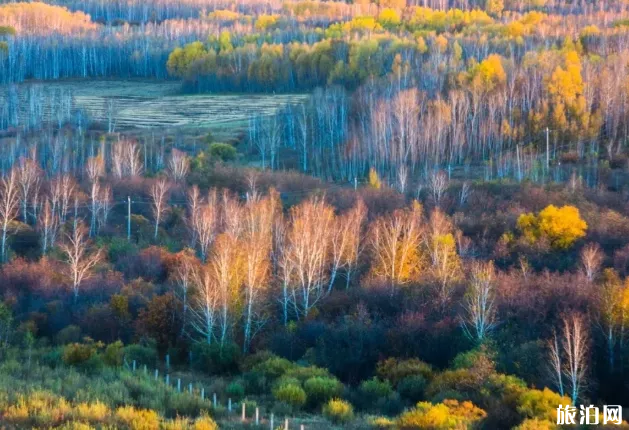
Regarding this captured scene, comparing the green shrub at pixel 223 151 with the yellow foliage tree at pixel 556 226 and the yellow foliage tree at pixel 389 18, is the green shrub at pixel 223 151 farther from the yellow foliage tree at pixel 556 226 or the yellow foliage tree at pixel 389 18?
the yellow foliage tree at pixel 389 18

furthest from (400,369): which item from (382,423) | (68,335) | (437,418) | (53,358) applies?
(68,335)

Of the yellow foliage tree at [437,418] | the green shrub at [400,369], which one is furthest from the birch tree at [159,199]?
the yellow foliage tree at [437,418]

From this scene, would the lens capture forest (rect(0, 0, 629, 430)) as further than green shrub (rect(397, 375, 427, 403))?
No

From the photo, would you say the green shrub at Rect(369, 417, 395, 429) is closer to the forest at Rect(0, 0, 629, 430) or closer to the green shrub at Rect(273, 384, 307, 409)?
the forest at Rect(0, 0, 629, 430)

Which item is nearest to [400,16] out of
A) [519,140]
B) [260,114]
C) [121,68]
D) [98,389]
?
[121,68]

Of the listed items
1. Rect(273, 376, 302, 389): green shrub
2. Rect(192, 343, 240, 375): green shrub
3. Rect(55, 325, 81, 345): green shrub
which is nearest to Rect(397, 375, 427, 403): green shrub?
Rect(273, 376, 302, 389): green shrub

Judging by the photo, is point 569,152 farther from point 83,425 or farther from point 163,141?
point 83,425
